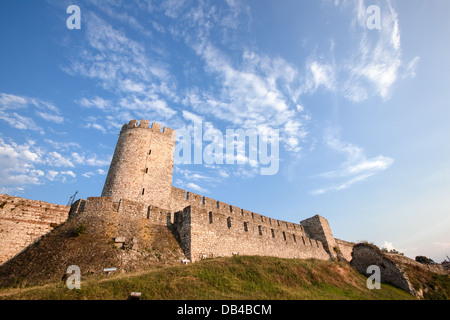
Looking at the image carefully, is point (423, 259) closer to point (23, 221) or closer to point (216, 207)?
point (216, 207)

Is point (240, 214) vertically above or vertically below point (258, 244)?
above

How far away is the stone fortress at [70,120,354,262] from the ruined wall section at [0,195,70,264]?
1.17 metres

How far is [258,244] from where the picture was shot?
1905cm

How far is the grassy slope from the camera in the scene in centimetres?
734

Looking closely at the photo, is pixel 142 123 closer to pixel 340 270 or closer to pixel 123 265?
pixel 123 265

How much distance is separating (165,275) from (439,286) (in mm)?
25327

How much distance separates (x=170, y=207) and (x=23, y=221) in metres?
9.51

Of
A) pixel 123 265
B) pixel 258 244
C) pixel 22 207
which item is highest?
pixel 22 207

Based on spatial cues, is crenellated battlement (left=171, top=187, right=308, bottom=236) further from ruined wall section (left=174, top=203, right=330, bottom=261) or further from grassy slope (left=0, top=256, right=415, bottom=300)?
grassy slope (left=0, top=256, right=415, bottom=300)

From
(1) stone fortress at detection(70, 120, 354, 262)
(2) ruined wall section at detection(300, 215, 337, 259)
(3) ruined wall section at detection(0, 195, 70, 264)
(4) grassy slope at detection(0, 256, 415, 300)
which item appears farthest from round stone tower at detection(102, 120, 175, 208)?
(2) ruined wall section at detection(300, 215, 337, 259)

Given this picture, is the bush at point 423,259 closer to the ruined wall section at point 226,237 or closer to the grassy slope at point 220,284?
the ruined wall section at point 226,237
